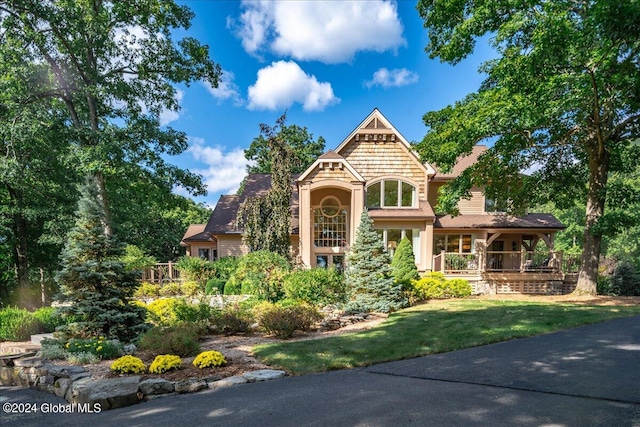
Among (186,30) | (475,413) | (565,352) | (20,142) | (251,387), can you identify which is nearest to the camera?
(475,413)

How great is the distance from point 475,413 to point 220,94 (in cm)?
1850

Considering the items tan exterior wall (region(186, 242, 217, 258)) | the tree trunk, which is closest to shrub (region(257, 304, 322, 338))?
the tree trunk

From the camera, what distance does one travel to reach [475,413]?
3.72m

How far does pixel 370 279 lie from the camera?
38.7 ft

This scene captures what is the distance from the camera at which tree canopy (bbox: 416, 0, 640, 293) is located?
31.1 ft

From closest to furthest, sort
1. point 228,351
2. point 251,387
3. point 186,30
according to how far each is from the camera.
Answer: point 251,387 < point 228,351 < point 186,30

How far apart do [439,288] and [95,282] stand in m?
12.5

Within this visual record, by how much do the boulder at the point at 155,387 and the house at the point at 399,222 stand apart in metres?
11.8

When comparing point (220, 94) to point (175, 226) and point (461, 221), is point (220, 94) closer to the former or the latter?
point (461, 221)

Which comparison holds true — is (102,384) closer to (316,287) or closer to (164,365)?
(164,365)

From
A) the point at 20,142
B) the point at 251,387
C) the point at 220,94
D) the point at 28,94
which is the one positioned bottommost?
the point at 251,387

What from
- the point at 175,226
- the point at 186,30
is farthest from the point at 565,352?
the point at 175,226

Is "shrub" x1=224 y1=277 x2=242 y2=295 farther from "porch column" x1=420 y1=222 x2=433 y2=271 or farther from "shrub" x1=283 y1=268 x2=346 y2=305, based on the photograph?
"porch column" x1=420 y1=222 x2=433 y2=271

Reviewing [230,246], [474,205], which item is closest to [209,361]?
[230,246]
